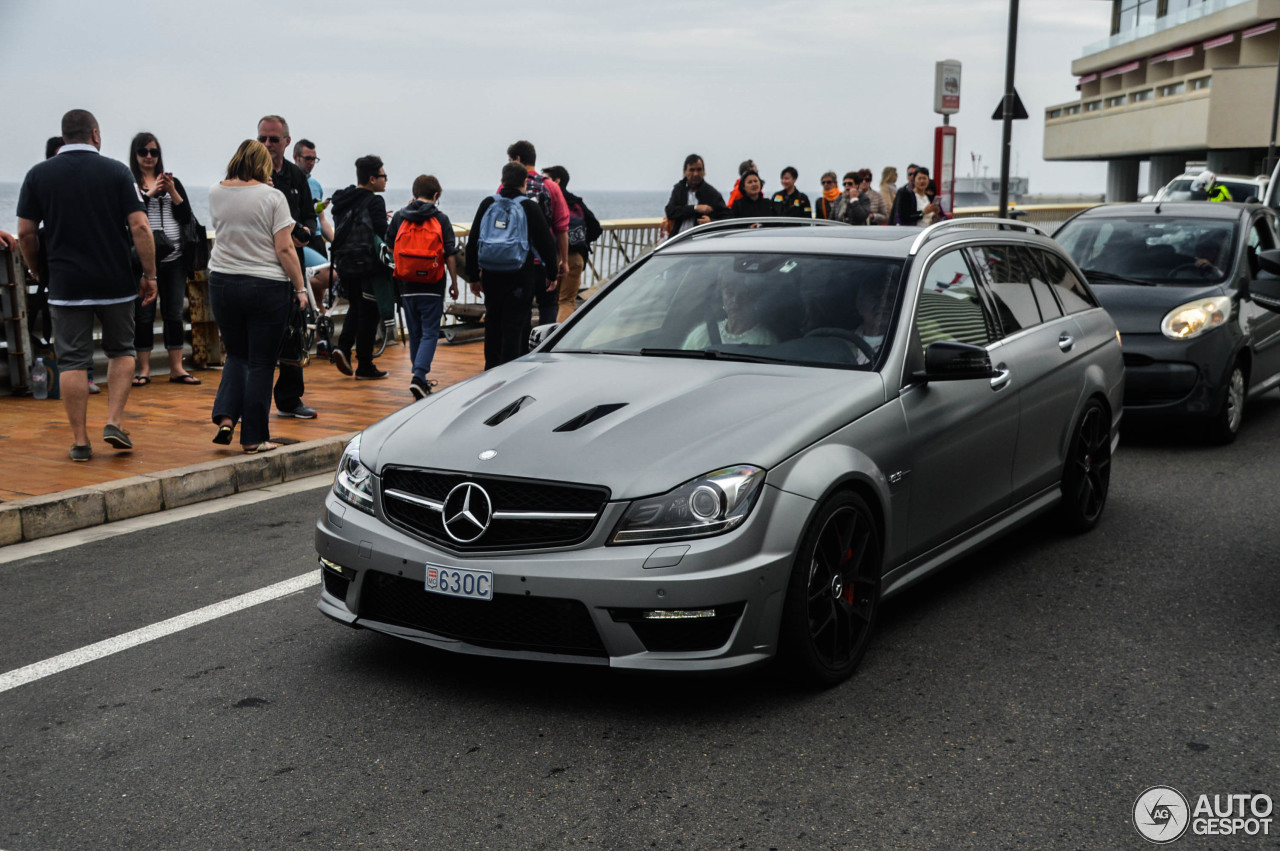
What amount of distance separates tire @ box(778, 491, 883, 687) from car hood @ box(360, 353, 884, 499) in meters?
0.30

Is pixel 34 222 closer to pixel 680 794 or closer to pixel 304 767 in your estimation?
pixel 304 767

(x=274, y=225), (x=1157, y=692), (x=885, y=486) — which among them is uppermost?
(x=274, y=225)

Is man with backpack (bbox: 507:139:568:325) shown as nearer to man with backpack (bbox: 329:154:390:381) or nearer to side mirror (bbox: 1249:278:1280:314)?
man with backpack (bbox: 329:154:390:381)

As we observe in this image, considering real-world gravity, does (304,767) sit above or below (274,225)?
below

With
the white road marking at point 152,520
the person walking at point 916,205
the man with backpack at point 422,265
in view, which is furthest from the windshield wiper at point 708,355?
the person walking at point 916,205

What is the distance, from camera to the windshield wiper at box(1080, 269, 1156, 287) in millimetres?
9906

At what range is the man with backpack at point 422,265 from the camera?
423 inches

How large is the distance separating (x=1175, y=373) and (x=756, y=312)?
4958 mm

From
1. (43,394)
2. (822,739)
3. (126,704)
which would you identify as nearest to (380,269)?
(43,394)

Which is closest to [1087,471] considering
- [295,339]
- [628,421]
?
[628,421]

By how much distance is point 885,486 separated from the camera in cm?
466

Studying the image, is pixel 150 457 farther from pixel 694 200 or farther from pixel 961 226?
pixel 694 200

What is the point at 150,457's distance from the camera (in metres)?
8.08

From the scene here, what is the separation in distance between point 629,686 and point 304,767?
1.13 metres
